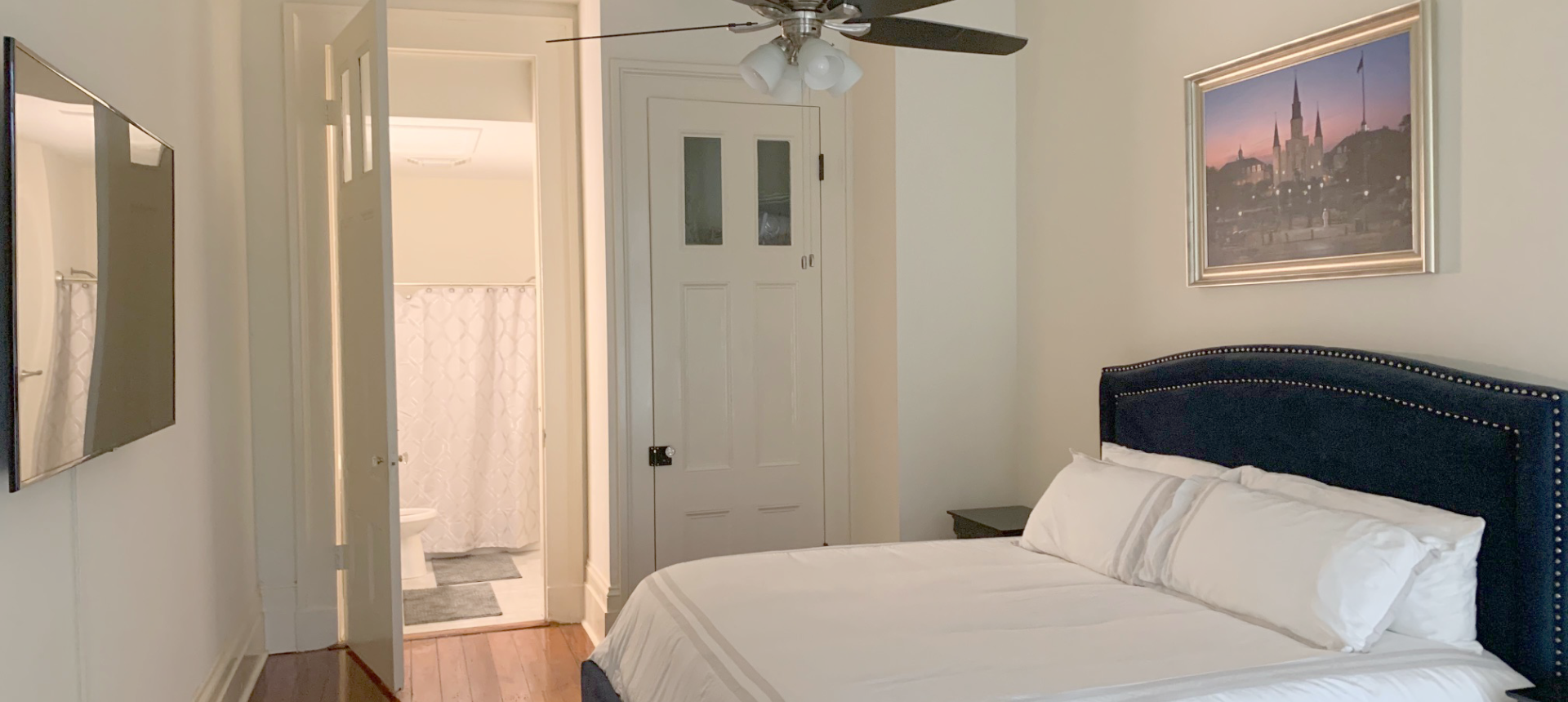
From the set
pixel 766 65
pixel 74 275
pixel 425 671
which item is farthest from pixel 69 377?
pixel 425 671

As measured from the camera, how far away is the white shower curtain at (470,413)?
6156mm

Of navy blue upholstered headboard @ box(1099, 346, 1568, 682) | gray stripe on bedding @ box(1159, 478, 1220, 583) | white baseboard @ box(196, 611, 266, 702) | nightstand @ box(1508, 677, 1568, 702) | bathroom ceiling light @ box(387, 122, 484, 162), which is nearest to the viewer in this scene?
nightstand @ box(1508, 677, 1568, 702)

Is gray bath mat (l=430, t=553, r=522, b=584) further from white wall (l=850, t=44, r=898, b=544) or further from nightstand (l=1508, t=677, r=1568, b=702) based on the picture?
nightstand (l=1508, t=677, r=1568, b=702)

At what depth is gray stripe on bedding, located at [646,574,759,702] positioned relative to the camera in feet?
6.77

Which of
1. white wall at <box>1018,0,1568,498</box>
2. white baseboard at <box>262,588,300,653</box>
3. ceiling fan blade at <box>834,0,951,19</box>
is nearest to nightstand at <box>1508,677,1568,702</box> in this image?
white wall at <box>1018,0,1568,498</box>

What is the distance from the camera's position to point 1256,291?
3053mm

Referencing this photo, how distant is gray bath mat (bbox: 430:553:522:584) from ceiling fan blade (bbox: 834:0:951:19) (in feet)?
13.8

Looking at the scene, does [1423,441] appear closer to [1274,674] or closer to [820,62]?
[1274,674]

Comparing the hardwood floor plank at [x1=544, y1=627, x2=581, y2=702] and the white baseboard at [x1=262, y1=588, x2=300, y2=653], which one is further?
the white baseboard at [x1=262, y1=588, x2=300, y2=653]

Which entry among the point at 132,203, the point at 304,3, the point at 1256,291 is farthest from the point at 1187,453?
the point at 304,3

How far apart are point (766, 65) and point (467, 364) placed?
440 cm

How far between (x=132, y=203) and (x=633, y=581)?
2372 mm

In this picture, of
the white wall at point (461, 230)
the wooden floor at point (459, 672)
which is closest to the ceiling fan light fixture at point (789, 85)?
the wooden floor at point (459, 672)

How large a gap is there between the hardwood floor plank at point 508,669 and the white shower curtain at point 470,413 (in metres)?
1.77
